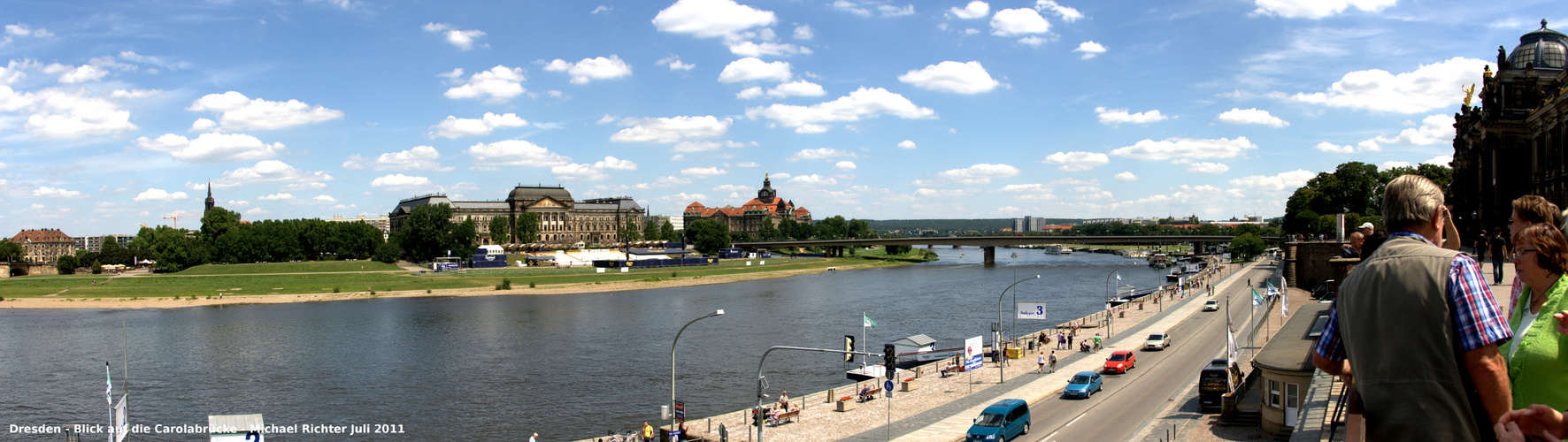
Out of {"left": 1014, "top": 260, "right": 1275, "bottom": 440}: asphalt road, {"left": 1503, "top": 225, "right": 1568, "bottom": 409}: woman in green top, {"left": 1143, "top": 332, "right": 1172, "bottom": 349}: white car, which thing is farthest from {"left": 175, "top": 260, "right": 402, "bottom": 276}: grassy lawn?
{"left": 1503, "top": 225, "right": 1568, "bottom": 409}: woman in green top

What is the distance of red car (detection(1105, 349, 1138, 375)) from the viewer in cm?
3772

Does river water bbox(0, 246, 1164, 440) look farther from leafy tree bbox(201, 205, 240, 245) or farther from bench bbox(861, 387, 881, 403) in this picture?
leafy tree bbox(201, 205, 240, 245)

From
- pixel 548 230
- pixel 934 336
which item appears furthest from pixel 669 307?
pixel 548 230

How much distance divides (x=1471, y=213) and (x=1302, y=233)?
124ft

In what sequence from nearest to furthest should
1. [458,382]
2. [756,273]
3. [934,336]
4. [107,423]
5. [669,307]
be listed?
[107,423] → [458,382] → [934,336] → [669,307] → [756,273]

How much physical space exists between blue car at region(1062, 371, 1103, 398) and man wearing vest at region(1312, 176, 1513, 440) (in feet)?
97.9

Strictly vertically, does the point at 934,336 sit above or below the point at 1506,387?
below

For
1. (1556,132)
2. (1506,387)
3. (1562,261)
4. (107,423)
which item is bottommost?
(107,423)

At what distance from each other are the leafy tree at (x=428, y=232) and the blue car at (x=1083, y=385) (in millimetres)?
126262

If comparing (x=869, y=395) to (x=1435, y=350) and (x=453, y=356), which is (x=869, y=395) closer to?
(x=453, y=356)

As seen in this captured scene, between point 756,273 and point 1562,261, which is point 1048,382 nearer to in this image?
point 1562,261

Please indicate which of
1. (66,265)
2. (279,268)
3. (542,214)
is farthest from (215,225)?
(542,214)

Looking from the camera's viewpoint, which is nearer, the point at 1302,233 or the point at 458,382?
the point at 458,382

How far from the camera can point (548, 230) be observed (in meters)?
192
